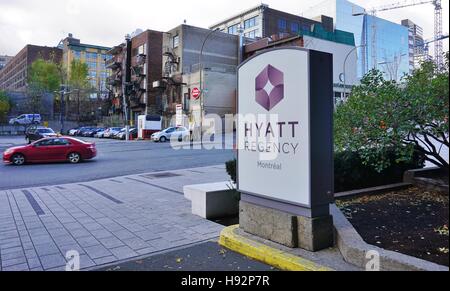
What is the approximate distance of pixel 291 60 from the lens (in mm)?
4656

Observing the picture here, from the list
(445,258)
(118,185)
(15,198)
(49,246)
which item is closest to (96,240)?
(49,246)

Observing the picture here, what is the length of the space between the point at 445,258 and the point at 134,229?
446 cm

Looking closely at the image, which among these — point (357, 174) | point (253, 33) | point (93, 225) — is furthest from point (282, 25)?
point (93, 225)

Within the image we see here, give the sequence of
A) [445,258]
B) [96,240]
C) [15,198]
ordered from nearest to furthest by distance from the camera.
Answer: [445,258] → [96,240] → [15,198]

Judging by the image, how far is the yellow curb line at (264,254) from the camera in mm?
4006

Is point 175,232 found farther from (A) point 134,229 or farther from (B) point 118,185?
(B) point 118,185

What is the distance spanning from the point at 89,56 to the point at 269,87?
117m

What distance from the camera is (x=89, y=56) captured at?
364 feet

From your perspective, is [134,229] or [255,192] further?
[134,229]

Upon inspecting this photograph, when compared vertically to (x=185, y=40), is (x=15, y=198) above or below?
below

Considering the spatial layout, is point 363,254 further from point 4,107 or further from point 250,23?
point 250,23

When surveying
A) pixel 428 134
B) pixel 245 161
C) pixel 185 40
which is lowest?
pixel 245 161

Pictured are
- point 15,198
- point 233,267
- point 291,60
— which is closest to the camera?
point 233,267

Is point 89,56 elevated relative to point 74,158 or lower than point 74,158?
elevated
